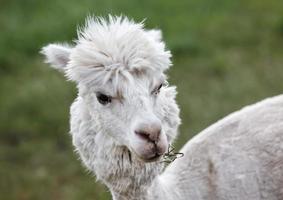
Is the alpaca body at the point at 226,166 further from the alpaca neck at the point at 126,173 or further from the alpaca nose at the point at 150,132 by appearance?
the alpaca nose at the point at 150,132

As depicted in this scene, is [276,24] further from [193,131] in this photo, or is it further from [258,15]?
[193,131]

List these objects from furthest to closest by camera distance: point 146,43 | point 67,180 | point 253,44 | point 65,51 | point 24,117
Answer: point 253,44
point 24,117
point 67,180
point 65,51
point 146,43

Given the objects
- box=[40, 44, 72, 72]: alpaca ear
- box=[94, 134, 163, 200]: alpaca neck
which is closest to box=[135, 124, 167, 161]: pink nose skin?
box=[94, 134, 163, 200]: alpaca neck

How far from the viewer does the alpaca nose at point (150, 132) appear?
3400 millimetres

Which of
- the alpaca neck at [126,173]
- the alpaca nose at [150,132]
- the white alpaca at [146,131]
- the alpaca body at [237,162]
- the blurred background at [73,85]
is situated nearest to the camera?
the alpaca nose at [150,132]

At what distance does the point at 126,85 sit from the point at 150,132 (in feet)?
0.91

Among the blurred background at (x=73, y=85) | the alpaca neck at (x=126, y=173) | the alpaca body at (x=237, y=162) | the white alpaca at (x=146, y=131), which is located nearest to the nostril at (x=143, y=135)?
the white alpaca at (x=146, y=131)

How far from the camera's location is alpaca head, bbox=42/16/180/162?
346 centimetres

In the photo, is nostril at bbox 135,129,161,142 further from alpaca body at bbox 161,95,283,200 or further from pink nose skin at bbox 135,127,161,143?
alpaca body at bbox 161,95,283,200

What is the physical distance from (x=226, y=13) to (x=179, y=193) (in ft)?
20.3

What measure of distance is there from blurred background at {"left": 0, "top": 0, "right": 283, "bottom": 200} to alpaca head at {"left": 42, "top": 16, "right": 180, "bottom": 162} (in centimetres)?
282

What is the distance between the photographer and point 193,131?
24.1 ft

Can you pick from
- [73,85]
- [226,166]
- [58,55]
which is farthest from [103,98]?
[73,85]

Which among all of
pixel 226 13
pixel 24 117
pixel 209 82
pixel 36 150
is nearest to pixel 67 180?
pixel 36 150
